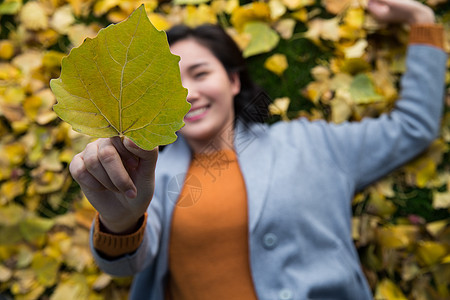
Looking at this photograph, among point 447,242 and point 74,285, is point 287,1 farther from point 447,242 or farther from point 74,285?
point 74,285

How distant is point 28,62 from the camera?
3.49ft

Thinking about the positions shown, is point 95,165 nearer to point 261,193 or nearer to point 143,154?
point 143,154

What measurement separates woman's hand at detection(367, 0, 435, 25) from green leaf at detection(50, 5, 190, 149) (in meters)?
0.78

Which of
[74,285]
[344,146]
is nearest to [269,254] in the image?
[344,146]

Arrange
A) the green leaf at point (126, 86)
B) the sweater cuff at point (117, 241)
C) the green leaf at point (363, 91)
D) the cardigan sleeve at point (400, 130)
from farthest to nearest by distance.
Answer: the green leaf at point (363, 91)
the cardigan sleeve at point (400, 130)
the sweater cuff at point (117, 241)
the green leaf at point (126, 86)

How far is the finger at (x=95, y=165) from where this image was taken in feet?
1.23

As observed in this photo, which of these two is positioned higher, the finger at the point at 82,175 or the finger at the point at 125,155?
the finger at the point at 125,155

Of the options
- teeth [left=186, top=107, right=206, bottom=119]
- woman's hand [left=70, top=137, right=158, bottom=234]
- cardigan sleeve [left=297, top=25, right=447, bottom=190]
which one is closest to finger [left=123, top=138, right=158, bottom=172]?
woman's hand [left=70, top=137, right=158, bottom=234]

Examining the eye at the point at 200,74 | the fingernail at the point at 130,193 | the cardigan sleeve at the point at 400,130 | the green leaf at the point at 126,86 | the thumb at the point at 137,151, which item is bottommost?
the cardigan sleeve at the point at 400,130

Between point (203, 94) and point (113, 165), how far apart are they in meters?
0.34

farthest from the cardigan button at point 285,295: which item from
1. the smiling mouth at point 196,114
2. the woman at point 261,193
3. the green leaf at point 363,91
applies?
the green leaf at point 363,91

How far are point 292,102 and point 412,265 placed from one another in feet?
1.66

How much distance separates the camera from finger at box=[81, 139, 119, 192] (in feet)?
1.23

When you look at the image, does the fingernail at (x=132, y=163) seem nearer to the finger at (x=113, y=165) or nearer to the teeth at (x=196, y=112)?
the finger at (x=113, y=165)
